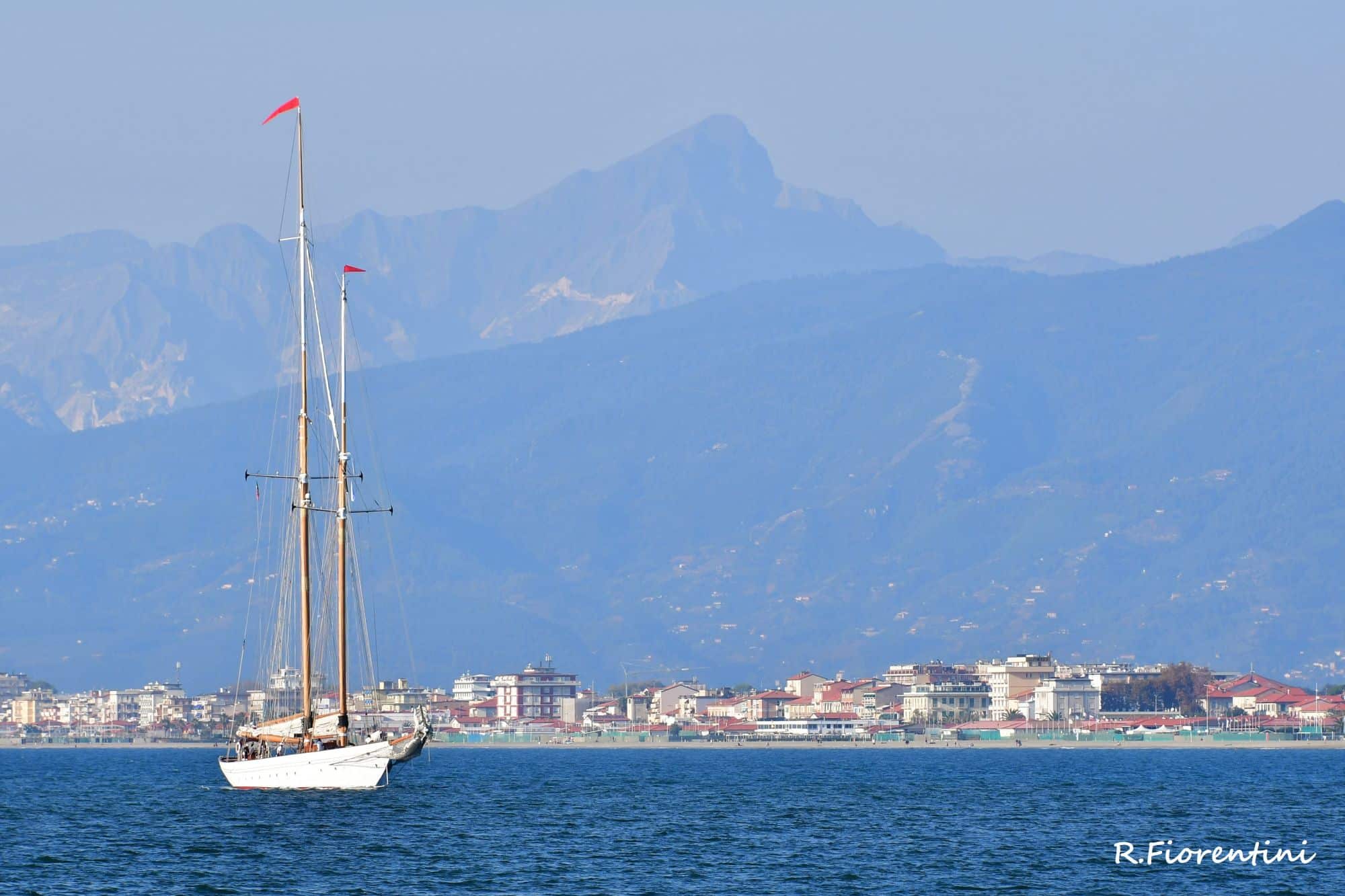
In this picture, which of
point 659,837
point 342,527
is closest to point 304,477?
point 342,527

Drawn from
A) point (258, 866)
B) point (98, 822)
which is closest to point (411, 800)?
point (98, 822)

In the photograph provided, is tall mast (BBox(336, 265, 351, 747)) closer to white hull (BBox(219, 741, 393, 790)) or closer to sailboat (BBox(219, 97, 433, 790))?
sailboat (BBox(219, 97, 433, 790))

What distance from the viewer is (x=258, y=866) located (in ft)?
298

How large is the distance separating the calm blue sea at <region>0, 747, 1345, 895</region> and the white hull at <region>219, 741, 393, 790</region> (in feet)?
3.49

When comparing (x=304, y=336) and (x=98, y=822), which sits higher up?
(x=304, y=336)

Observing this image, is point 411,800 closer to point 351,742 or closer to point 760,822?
point 351,742

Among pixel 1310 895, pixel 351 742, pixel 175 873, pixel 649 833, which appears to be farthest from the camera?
pixel 351 742

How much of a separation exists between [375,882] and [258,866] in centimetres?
662
